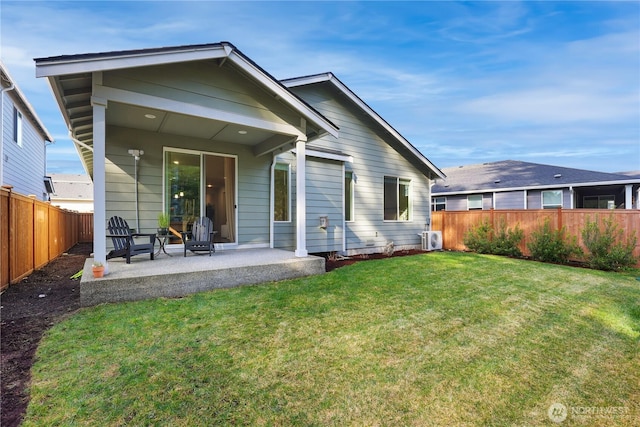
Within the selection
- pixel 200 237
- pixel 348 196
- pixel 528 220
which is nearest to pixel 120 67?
pixel 200 237

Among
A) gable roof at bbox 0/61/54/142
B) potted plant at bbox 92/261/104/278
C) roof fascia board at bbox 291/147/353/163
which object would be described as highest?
gable roof at bbox 0/61/54/142

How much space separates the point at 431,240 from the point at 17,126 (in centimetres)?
1473

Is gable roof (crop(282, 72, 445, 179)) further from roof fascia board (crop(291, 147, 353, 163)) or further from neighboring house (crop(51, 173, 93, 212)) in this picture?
neighboring house (crop(51, 173, 93, 212))

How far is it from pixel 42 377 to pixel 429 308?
156 inches

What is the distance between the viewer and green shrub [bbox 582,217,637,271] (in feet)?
22.6

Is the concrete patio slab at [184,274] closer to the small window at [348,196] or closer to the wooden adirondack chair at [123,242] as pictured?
the wooden adirondack chair at [123,242]

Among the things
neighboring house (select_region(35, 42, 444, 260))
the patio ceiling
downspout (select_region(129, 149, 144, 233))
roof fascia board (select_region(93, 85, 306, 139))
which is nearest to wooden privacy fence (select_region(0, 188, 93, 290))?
neighboring house (select_region(35, 42, 444, 260))

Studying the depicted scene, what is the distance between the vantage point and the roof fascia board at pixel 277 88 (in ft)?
15.8

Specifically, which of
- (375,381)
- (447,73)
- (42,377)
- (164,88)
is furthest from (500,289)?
(447,73)

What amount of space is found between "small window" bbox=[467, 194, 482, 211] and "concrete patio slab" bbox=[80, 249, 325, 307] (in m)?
14.4

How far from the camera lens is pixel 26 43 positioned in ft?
27.2

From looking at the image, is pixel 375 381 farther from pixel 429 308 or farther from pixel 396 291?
pixel 396 291

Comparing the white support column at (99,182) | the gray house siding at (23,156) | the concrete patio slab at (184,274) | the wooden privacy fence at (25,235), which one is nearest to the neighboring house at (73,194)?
the gray house siding at (23,156)

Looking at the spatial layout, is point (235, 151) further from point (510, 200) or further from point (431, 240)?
point (510, 200)
